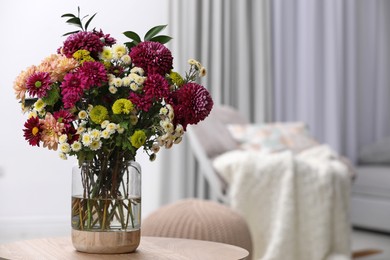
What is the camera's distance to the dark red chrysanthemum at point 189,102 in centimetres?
151

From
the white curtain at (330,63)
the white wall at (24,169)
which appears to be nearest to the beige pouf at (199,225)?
the white wall at (24,169)

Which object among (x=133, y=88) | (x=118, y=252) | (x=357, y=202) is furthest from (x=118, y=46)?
(x=357, y=202)

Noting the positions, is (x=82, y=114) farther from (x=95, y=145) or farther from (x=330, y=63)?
(x=330, y=63)

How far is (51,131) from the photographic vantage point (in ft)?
4.83

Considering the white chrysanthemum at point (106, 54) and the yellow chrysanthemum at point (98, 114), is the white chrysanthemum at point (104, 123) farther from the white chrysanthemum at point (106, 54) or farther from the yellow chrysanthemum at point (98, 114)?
the white chrysanthemum at point (106, 54)

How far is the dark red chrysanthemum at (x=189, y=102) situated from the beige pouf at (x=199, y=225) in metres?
1.00

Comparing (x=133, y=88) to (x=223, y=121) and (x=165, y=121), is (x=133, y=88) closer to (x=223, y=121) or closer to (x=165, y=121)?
(x=165, y=121)

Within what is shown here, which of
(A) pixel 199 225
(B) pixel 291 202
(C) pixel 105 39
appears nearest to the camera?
(C) pixel 105 39

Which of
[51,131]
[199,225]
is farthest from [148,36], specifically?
[199,225]

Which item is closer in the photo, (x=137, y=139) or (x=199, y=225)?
(x=137, y=139)

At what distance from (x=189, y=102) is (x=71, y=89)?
0.79 ft

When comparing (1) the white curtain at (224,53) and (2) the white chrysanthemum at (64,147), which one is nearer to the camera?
(2) the white chrysanthemum at (64,147)

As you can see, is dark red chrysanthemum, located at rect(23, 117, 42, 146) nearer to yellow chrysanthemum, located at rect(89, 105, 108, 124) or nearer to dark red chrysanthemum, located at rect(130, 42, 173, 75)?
yellow chrysanthemum, located at rect(89, 105, 108, 124)

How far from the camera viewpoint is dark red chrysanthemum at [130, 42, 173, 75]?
4.97ft
